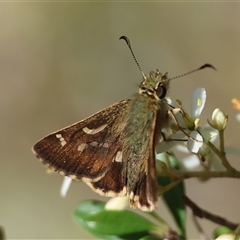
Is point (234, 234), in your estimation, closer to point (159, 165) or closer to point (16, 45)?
point (159, 165)

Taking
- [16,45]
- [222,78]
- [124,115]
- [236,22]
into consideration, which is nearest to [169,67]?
[222,78]

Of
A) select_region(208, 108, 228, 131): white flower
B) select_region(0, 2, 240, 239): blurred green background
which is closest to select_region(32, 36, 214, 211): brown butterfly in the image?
select_region(208, 108, 228, 131): white flower

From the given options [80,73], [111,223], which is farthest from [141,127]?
[80,73]

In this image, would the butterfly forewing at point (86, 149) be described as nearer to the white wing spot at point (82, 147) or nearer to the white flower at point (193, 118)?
the white wing spot at point (82, 147)

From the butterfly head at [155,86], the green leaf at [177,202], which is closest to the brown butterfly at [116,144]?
the butterfly head at [155,86]

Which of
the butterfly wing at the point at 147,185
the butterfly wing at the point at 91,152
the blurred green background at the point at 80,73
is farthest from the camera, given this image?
the blurred green background at the point at 80,73

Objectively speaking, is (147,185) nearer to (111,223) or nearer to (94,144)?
(94,144)

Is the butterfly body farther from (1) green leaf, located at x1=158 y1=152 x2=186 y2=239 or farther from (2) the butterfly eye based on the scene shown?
(1) green leaf, located at x1=158 y1=152 x2=186 y2=239
